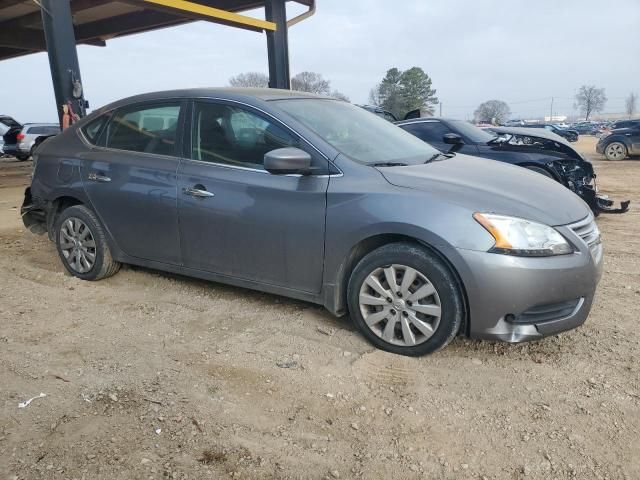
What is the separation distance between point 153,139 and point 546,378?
3.19 meters

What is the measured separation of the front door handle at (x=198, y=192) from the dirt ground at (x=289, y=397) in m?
0.86

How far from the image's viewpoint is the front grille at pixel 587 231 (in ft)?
9.72

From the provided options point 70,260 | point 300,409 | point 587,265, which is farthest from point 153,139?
point 587,265

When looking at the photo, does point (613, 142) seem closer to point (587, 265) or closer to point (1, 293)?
point (587, 265)

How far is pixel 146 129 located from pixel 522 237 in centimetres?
290

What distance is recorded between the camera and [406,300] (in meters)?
2.96

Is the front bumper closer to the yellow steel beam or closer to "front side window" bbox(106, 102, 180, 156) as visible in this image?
"front side window" bbox(106, 102, 180, 156)

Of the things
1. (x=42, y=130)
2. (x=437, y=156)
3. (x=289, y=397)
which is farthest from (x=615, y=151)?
(x=42, y=130)

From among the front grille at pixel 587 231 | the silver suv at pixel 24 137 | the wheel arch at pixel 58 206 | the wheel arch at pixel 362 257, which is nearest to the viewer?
the wheel arch at pixel 362 257

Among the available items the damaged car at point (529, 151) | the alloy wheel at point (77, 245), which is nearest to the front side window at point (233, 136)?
the alloy wheel at point (77, 245)

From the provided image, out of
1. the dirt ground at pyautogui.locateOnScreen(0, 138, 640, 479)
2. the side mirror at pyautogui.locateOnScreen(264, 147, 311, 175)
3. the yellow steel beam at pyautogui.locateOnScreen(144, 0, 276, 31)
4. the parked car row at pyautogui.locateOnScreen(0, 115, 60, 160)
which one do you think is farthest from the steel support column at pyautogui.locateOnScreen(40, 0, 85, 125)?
the parked car row at pyautogui.locateOnScreen(0, 115, 60, 160)

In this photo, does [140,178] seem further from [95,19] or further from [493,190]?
[95,19]

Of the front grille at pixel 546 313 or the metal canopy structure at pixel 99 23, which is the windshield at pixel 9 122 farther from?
the front grille at pixel 546 313

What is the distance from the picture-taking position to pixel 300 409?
8.41 ft
